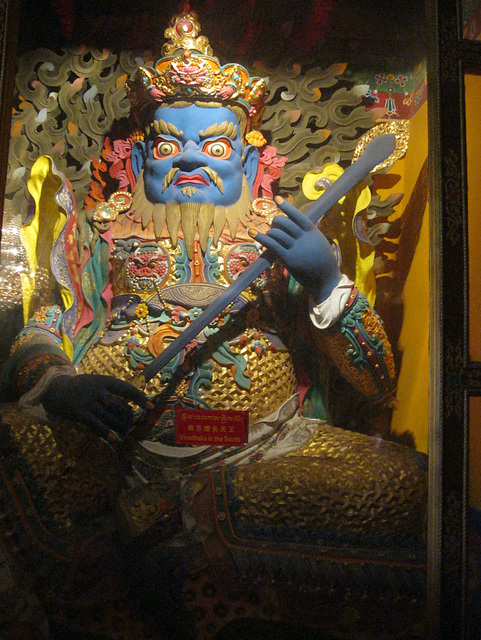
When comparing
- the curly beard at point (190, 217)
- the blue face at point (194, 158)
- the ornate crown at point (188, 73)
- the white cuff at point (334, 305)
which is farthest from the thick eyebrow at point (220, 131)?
the white cuff at point (334, 305)

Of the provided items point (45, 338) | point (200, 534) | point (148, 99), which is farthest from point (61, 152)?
point (200, 534)

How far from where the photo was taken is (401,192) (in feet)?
9.11

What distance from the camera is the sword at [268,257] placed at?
7.99 feet

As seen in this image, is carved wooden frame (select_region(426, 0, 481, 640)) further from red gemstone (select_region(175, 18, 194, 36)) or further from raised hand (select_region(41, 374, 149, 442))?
raised hand (select_region(41, 374, 149, 442))

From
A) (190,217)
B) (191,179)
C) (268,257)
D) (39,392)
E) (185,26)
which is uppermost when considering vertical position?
(185,26)

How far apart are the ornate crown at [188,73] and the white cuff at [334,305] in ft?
3.16

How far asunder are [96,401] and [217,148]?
121 centimetres

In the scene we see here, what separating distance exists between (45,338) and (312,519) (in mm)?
1266

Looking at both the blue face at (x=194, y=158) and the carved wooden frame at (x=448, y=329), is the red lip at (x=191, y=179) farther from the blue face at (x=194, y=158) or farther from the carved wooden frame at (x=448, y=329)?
the carved wooden frame at (x=448, y=329)

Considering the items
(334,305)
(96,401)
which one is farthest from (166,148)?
(96,401)

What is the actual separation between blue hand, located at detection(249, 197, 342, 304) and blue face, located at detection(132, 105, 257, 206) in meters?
0.36

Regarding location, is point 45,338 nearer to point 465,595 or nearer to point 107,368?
point 107,368

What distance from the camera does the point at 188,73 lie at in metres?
2.73

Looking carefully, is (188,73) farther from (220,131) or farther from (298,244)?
(298,244)
